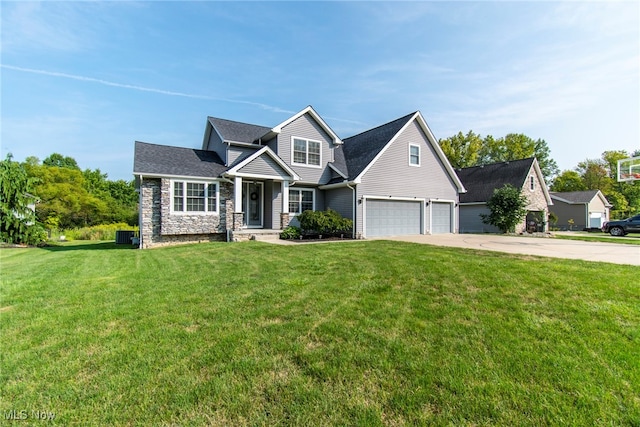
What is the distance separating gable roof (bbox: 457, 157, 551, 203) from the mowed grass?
20483 mm

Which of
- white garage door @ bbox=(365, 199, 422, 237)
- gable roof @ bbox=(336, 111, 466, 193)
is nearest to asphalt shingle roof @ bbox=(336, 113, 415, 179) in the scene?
gable roof @ bbox=(336, 111, 466, 193)

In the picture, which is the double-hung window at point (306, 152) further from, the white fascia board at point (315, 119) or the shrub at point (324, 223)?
the shrub at point (324, 223)

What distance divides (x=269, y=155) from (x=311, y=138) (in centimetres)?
330

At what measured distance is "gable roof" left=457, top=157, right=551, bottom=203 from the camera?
23438 millimetres

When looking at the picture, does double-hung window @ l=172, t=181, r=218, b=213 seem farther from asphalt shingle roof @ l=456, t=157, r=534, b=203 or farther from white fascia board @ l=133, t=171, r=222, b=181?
asphalt shingle roof @ l=456, t=157, r=534, b=203

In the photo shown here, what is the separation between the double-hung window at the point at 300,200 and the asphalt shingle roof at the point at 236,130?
3.92 metres

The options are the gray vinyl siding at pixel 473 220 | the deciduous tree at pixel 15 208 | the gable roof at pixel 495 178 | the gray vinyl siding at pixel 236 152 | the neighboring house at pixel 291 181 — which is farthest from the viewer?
the gable roof at pixel 495 178

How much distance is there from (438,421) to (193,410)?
1.88 m

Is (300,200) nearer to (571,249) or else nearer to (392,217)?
(392,217)

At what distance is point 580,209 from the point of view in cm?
3300

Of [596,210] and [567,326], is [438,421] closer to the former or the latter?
[567,326]

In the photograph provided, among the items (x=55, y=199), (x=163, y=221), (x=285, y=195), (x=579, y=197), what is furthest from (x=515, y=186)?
(x=55, y=199)

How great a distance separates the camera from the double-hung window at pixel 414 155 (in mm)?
17516

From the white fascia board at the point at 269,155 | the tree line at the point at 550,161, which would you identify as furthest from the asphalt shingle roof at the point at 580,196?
the white fascia board at the point at 269,155
